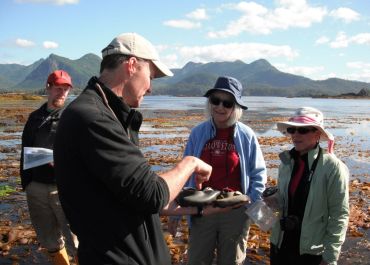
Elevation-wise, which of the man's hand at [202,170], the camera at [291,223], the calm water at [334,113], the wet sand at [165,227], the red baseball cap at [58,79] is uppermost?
the red baseball cap at [58,79]

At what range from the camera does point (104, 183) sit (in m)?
2.17

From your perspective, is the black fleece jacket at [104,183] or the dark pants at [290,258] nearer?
the black fleece jacket at [104,183]

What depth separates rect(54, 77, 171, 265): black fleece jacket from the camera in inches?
83.5

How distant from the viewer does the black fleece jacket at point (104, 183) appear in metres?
2.12

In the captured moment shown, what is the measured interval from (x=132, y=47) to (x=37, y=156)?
3.25 metres

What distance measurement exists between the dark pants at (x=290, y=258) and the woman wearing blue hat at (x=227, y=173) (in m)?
0.51

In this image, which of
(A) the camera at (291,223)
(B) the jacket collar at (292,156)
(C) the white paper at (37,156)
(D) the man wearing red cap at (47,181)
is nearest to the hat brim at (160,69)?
(B) the jacket collar at (292,156)

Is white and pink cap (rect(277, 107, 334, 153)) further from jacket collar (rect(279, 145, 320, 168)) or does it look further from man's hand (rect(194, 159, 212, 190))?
man's hand (rect(194, 159, 212, 190))

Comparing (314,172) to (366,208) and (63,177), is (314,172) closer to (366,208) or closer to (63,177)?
(63,177)

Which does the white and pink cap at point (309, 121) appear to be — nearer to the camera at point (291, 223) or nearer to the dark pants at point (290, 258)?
the camera at point (291, 223)

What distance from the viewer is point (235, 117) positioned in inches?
189

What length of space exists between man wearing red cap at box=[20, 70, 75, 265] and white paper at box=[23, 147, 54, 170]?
0.17 m

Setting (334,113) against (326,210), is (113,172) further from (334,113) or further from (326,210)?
(334,113)

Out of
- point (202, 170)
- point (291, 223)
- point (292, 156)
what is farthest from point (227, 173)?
point (202, 170)
